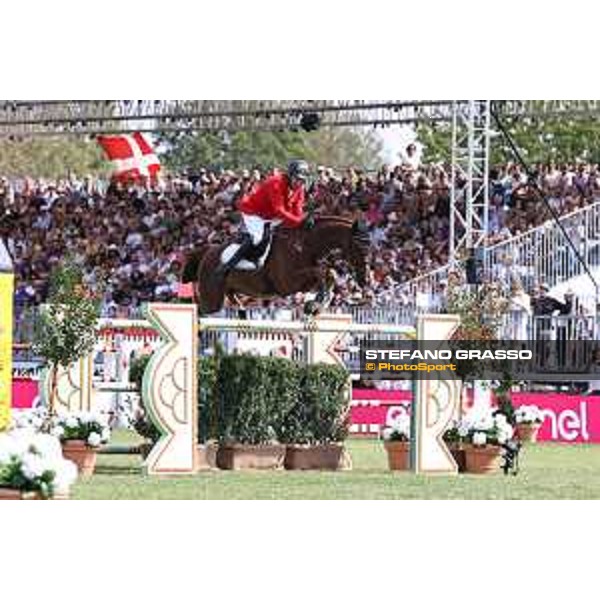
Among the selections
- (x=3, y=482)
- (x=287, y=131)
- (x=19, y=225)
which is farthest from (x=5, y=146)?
(x=3, y=482)

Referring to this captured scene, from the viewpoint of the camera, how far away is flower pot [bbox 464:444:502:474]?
645 inches

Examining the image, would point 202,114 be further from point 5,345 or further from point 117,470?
point 5,345

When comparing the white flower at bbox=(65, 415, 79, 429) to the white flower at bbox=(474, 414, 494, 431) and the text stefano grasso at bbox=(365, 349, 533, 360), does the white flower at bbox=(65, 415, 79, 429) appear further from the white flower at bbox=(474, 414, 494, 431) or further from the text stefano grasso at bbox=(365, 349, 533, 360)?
the white flower at bbox=(474, 414, 494, 431)

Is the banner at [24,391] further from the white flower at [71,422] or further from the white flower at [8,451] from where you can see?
the white flower at [8,451]

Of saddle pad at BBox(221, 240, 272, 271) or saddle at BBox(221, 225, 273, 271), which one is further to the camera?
saddle pad at BBox(221, 240, 272, 271)

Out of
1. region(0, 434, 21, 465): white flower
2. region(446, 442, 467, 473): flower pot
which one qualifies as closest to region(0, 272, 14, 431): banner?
region(0, 434, 21, 465): white flower

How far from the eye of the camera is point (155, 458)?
14711 mm

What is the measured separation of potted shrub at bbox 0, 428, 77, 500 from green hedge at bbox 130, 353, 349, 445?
356cm

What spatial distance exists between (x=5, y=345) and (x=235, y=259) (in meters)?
4.36

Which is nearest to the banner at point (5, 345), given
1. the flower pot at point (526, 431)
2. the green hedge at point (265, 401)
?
the green hedge at point (265, 401)

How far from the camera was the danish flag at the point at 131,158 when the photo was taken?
67.1 feet

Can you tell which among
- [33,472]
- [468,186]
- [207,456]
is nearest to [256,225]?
[207,456]

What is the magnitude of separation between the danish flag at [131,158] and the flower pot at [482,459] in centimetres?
544
